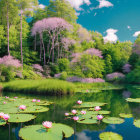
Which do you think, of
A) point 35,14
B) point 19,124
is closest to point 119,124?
point 19,124

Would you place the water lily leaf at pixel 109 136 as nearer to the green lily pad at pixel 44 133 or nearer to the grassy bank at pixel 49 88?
the green lily pad at pixel 44 133

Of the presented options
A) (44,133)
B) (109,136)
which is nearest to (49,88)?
(44,133)

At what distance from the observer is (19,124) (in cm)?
368

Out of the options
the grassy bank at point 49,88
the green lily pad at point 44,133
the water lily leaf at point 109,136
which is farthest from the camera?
the grassy bank at point 49,88

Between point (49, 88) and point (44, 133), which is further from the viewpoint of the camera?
point (49, 88)

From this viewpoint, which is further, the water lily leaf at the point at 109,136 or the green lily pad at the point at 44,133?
the water lily leaf at the point at 109,136

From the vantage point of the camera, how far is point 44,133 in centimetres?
280

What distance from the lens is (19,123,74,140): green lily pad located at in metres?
2.65

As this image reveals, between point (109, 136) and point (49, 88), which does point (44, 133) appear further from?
point (49, 88)

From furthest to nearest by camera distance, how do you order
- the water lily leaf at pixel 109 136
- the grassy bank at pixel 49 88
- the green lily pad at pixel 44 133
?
the grassy bank at pixel 49 88 < the water lily leaf at pixel 109 136 < the green lily pad at pixel 44 133

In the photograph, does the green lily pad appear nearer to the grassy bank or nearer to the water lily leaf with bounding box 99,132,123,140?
the water lily leaf with bounding box 99,132,123,140

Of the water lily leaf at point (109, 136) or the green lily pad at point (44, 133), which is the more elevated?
the green lily pad at point (44, 133)

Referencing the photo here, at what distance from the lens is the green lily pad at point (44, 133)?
8.69 feet

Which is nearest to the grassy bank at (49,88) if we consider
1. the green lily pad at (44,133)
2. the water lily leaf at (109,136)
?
the green lily pad at (44,133)
